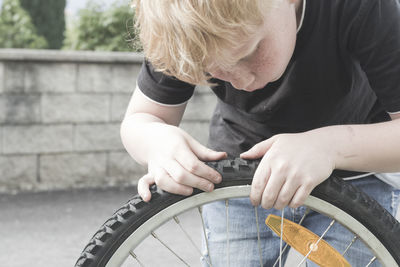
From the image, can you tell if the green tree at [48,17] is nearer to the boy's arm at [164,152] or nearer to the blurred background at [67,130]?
the blurred background at [67,130]

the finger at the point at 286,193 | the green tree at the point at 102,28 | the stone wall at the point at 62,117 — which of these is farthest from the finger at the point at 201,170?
the green tree at the point at 102,28

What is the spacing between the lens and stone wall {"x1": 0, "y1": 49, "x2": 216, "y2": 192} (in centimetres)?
445

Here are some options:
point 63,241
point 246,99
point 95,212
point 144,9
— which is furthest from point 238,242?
point 95,212

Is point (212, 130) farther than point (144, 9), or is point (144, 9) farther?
point (212, 130)

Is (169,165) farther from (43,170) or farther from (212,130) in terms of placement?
(43,170)

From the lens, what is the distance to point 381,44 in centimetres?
126

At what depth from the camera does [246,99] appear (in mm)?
1541

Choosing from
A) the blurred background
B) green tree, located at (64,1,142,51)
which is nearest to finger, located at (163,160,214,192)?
the blurred background

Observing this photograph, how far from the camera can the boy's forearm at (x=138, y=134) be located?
1.36 m

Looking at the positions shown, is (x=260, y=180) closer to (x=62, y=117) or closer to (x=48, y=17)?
(x=62, y=117)

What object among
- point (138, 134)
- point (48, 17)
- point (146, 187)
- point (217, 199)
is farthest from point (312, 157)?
point (48, 17)

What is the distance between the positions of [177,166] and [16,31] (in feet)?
16.6

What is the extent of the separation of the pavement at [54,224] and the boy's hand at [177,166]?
6.53 ft

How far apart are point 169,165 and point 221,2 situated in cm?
34
